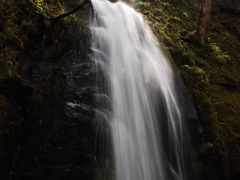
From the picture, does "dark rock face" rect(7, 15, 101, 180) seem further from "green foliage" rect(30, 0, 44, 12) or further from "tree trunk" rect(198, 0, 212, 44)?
"tree trunk" rect(198, 0, 212, 44)

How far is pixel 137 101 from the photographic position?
6922mm

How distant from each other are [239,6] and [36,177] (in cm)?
1202

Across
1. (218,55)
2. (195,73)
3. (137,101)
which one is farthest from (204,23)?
(137,101)

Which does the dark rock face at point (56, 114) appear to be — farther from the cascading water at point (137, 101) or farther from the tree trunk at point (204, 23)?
the tree trunk at point (204, 23)

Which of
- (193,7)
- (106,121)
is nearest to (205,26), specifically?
(193,7)

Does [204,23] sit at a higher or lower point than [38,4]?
higher

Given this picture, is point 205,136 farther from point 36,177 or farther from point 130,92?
point 36,177

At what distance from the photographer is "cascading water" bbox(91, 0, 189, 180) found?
6.16 meters

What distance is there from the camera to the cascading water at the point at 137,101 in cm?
616

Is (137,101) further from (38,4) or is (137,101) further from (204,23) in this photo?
(204,23)

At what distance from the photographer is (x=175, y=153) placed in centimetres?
691

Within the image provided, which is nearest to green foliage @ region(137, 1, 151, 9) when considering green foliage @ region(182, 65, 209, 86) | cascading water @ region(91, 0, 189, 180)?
cascading water @ region(91, 0, 189, 180)

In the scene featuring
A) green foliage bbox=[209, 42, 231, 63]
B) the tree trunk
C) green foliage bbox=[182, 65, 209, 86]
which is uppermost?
the tree trunk

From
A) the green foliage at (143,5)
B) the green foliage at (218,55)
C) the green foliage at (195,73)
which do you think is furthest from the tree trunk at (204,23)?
the green foliage at (195,73)
